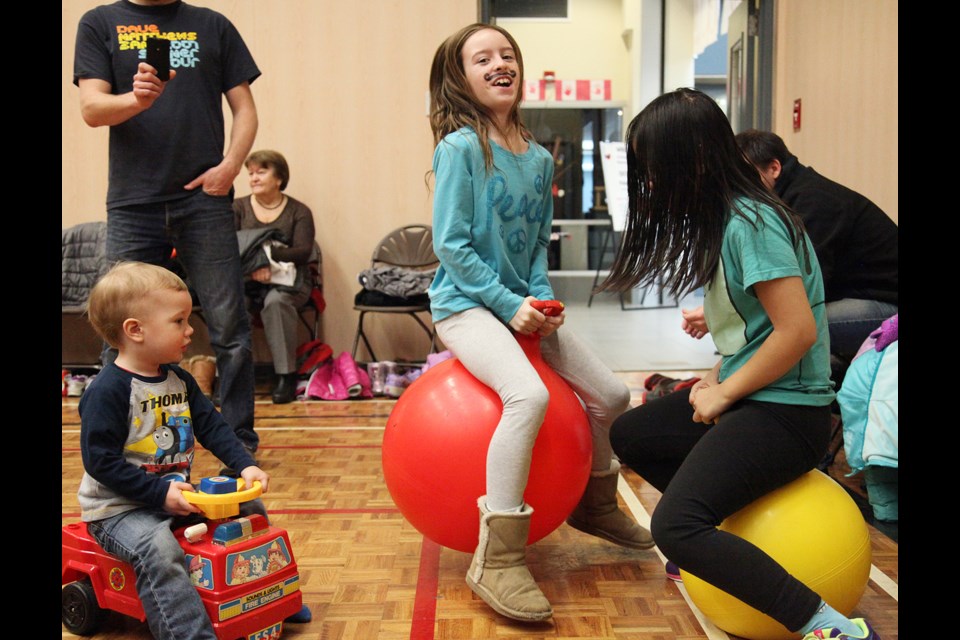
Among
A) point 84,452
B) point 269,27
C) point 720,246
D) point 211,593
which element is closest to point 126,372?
point 84,452

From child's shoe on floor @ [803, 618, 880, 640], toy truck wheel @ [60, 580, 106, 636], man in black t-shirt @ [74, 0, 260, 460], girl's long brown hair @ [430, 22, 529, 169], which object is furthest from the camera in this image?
man in black t-shirt @ [74, 0, 260, 460]

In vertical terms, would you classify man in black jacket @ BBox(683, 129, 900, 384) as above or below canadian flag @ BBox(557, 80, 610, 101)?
below

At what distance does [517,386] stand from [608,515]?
1.81ft

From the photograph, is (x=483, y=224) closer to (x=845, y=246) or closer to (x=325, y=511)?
(x=325, y=511)

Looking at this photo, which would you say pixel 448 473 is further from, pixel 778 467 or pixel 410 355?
pixel 410 355

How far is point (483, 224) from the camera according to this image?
2105mm

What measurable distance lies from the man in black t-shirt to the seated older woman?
1.56 meters

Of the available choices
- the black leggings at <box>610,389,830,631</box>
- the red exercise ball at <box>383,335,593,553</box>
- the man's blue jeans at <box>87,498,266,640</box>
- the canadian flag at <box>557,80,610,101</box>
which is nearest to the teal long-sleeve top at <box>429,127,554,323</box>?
the red exercise ball at <box>383,335,593,553</box>

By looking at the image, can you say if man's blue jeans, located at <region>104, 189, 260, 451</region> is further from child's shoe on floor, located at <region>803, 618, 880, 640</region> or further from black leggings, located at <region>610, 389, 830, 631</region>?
child's shoe on floor, located at <region>803, 618, 880, 640</region>

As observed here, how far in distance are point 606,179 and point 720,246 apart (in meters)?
6.82

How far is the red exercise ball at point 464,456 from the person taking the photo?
1.93 m

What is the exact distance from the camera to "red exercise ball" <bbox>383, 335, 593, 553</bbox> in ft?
6.34

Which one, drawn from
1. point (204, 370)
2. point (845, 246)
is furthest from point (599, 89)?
point (845, 246)

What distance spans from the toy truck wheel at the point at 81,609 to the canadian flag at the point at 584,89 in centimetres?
841
